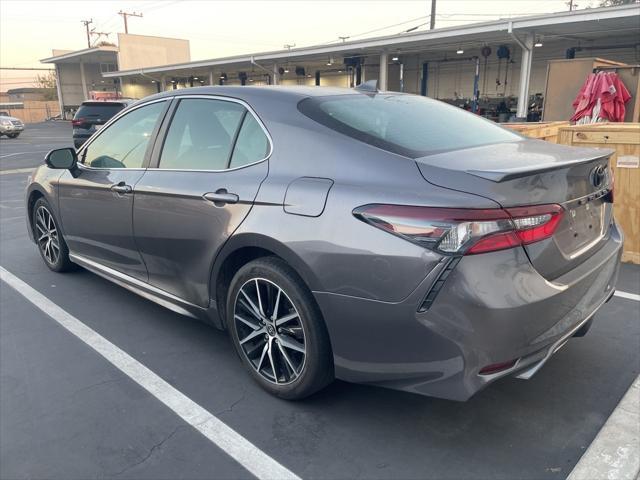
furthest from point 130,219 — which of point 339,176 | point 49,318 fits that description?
point 339,176

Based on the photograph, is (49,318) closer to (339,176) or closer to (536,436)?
(339,176)

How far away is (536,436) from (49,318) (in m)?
3.38

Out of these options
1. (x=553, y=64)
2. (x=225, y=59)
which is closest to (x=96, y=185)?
(x=553, y=64)

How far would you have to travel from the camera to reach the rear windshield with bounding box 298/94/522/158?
2459mm

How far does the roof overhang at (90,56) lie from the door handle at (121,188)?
148ft

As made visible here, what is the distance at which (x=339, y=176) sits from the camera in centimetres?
232

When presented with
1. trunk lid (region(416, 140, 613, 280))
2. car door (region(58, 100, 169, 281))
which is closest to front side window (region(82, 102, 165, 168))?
car door (region(58, 100, 169, 281))

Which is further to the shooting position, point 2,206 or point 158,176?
point 2,206

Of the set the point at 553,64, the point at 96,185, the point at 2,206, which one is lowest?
the point at 2,206

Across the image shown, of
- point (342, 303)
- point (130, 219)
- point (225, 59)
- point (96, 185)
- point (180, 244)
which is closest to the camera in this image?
point (342, 303)

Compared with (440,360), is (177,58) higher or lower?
higher

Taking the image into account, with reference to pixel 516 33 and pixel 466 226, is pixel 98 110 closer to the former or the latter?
pixel 516 33

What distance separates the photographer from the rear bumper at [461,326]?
6.51 ft

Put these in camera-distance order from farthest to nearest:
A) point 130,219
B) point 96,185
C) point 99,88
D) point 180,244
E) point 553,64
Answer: point 99,88 → point 553,64 → point 96,185 → point 130,219 → point 180,244
